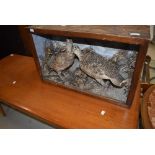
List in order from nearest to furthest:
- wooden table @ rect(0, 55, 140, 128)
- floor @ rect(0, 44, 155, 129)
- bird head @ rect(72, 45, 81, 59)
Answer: wooden table @ rect(0, 55, 140, 128)
bird head @ rect(72, 45, 81, 59)
floor @ rect(0, 44, 155, 129)

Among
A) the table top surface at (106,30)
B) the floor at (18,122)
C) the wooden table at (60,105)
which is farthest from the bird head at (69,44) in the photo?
the floor at (18,122)

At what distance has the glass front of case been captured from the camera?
0.83m

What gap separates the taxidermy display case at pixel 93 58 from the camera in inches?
27.0

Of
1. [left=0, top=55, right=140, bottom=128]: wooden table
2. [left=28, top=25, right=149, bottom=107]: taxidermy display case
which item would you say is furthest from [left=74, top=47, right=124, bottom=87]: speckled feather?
[left=0, top=55, right=140, bottom=128]: wooden table

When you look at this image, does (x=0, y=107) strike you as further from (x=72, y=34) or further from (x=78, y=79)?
(x=72, y=34)

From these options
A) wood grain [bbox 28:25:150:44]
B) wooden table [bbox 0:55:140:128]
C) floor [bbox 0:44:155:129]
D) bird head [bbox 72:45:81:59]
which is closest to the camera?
wood grain [bbox 28:25:150:44]

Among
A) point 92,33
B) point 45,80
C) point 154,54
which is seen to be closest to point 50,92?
point 45,80

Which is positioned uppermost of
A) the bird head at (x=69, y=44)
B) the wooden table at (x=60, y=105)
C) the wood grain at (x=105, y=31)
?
the wood grain at (x=105, y=31)

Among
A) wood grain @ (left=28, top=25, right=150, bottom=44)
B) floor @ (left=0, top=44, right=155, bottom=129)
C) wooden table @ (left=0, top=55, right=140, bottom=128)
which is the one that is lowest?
floor @ (left=0, top=44, right=155, bottom=129)

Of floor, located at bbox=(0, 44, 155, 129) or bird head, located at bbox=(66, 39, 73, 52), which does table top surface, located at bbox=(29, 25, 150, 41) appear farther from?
floor, located at bbox=(0, 44, 155, 129)

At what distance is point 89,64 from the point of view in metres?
0.88

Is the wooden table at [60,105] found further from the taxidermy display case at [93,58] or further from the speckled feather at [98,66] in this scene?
the speckled feather at [98,66]

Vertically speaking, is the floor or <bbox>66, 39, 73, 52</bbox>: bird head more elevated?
<bbox>66, 39, 73, 52</bbox>: bird head

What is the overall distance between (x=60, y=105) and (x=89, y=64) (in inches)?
11.2
